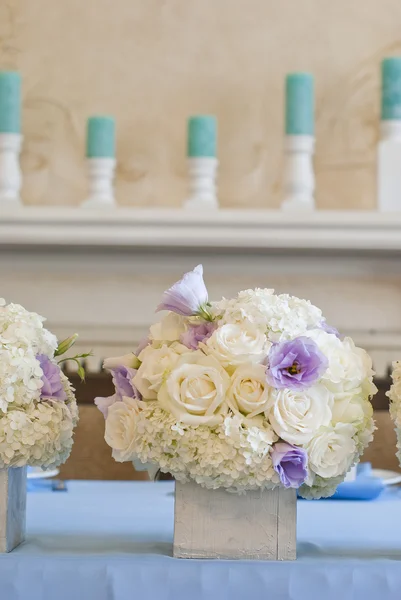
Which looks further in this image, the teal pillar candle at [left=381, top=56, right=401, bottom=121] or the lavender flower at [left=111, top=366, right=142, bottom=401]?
the teal pillar candle at [left=381, top=56, right=401, bottom=121]

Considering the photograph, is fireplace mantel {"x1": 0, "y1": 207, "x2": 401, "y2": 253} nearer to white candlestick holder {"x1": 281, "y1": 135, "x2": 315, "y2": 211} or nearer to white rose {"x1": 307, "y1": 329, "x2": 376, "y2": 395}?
white candlestick holder {"x1": 281, "y1": 135, "x2": 315, "y2": 211}

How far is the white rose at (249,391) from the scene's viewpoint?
2.50ft

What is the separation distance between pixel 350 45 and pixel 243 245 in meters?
0.64

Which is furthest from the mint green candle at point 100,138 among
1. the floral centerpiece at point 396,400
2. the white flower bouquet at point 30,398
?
the floral centerpiece at point 396,400

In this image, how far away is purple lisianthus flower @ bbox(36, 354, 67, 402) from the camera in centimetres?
85

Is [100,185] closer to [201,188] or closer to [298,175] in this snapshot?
[201,188]

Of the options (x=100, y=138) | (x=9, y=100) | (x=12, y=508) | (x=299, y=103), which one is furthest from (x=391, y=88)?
(x=12, y=508)

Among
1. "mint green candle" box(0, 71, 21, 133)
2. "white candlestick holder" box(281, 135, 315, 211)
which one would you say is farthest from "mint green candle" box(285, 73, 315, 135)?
"mint green candle" box(0, 71, 21, 133)

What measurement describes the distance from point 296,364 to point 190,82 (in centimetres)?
190

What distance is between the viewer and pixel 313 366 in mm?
772

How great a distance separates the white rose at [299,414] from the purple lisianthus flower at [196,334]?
0.28 ft

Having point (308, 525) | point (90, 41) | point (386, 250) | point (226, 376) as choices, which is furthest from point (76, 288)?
point (226, 376)

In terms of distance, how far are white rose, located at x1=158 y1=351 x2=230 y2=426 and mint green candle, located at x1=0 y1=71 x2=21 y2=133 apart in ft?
5.71

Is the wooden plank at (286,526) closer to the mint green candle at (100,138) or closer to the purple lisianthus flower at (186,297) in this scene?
the purple lisianthus flower at (186,297)
